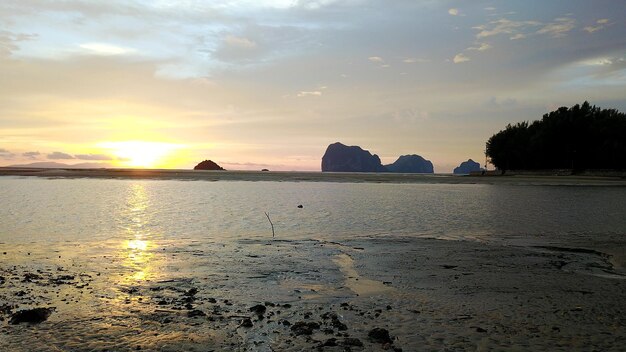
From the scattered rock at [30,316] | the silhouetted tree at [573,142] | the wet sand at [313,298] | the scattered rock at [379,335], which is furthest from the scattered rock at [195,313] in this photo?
the silhouetted tree at [573,142]

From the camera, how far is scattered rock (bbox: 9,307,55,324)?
9.30m

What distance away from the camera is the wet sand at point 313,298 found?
27.9 feet

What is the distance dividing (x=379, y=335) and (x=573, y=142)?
130271 mm

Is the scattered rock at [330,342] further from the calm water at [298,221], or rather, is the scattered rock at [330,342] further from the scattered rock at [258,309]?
the calm water at [298,221]

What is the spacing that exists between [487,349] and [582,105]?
14111 centimetres

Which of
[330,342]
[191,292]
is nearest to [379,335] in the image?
[330,342]

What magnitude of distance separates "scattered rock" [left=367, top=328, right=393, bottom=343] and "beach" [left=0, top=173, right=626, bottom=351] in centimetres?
3

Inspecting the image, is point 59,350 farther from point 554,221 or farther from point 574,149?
point 574,149

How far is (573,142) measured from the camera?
393 feet

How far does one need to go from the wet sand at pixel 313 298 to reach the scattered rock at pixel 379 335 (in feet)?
0.15

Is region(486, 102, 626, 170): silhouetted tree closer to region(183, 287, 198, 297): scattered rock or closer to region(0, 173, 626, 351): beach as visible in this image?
region(0, 173, 626, 351): beach

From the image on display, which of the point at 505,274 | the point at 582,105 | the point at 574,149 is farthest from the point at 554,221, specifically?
the point at 582,105

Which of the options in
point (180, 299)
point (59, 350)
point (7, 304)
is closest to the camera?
point (59, 350)

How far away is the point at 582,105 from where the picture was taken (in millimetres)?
127375
